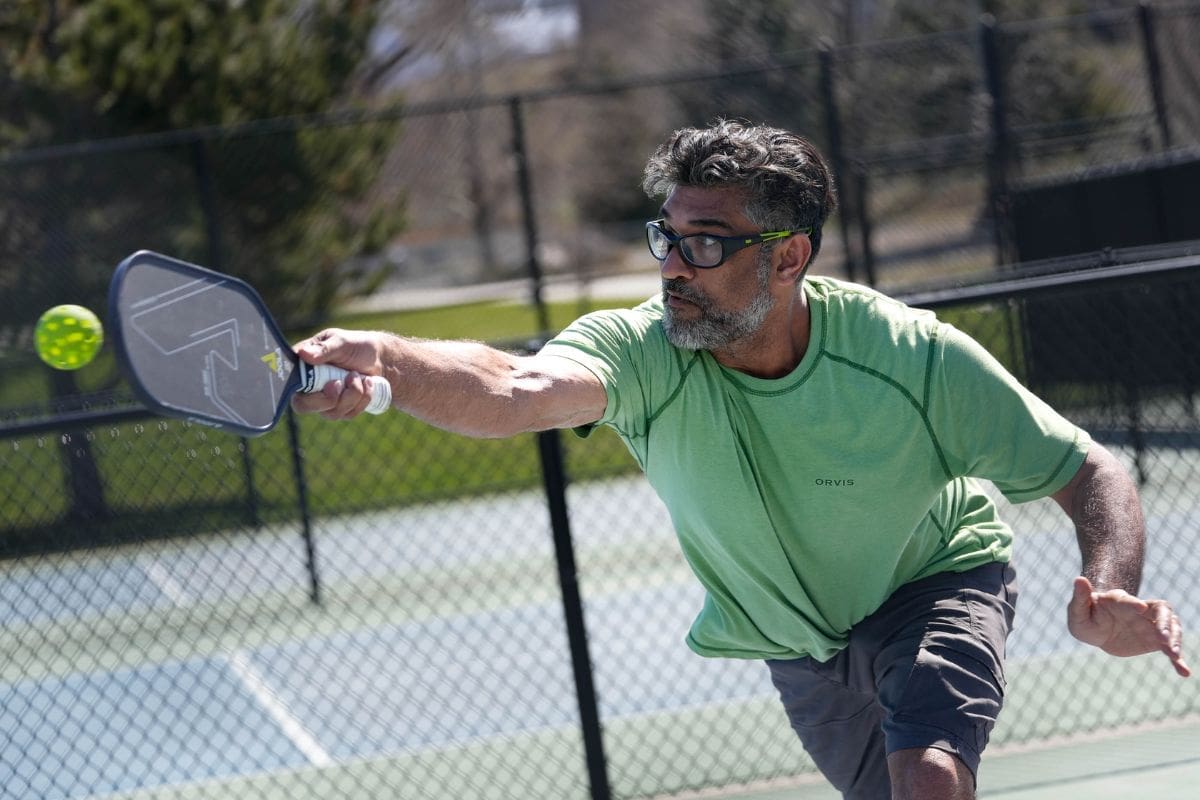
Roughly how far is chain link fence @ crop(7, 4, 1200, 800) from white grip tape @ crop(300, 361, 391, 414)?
1.87 meters

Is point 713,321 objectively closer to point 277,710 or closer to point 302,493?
point 277,710

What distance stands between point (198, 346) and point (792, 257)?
4.38 ft

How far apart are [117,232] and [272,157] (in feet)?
3.83

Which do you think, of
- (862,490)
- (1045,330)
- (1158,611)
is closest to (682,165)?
(862,490)

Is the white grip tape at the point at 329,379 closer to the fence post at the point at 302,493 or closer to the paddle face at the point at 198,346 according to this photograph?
the paddle face at the point at 198,346

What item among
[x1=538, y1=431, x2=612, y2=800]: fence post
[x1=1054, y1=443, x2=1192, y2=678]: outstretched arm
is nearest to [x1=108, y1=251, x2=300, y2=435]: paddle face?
[x1=1054, y1=443, x2=1192, y2=678]: outstretched arm

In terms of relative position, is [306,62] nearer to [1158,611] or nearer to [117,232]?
[117,232]

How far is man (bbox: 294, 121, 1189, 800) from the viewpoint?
2982 millimetres

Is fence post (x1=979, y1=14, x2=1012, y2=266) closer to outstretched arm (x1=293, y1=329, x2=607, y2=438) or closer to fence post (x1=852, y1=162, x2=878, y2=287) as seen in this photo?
fence post (x1=852, y1=162, x2=878, y2=287)

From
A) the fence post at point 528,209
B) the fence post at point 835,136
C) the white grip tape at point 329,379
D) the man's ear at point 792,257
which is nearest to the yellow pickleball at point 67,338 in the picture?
the white grip tape at point 329,379

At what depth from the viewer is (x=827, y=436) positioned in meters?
3.02

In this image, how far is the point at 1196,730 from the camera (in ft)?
16.1

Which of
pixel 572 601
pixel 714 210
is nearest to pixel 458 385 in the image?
pixel 714 210

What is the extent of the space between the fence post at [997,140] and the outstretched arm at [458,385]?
6663 mm
